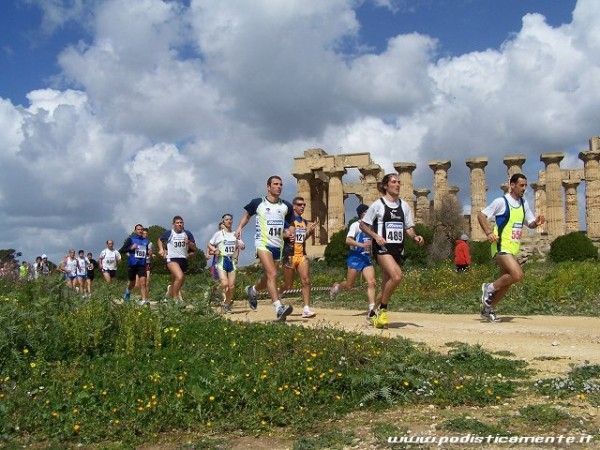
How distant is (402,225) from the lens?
10.1m

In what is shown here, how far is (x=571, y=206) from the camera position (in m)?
55.9

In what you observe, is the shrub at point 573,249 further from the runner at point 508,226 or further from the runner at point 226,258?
the runner at point 508,226

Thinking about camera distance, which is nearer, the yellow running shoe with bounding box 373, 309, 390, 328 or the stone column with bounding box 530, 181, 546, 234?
the yellow running shoe with bounding box 373, 309, 390, 328

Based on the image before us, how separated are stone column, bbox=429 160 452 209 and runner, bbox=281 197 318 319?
129 feet

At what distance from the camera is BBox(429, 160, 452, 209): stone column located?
168ft

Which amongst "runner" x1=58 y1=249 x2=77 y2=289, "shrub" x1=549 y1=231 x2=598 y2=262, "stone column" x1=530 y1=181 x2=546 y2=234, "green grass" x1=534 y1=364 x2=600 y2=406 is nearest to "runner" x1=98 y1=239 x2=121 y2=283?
"runner" x1=58 y1=249 x2=77 y2=289

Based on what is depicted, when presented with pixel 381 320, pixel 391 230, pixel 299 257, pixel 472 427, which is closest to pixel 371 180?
pixel 299 257

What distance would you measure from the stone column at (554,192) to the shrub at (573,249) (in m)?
12.0

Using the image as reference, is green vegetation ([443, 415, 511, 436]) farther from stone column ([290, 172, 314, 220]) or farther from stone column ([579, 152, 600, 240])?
stone column ([290, 172, 314, 220])

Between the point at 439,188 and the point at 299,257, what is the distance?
40.8 meters

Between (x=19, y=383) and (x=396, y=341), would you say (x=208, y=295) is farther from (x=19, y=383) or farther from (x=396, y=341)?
(x=19, y=383)

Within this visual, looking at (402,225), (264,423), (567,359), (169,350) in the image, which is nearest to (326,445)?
(264,423)

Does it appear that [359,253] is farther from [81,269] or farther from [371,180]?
[371,180]

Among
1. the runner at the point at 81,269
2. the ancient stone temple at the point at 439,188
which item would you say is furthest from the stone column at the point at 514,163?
the runner at the point at 81,269
